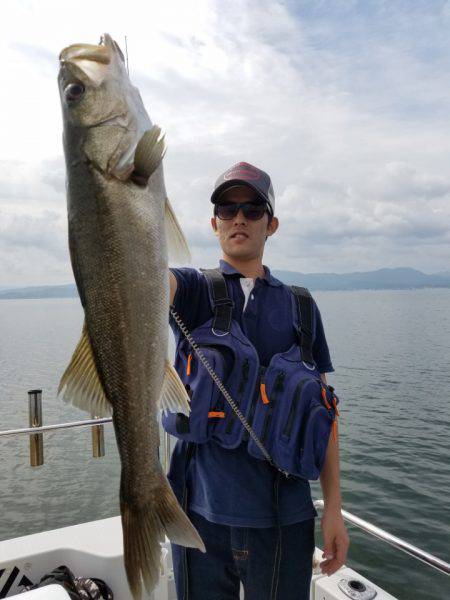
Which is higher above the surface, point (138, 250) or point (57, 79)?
point (57, 79)

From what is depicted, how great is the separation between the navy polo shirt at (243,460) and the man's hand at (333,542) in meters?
0.13

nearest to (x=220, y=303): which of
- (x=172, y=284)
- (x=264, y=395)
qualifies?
(x=172, y=284)

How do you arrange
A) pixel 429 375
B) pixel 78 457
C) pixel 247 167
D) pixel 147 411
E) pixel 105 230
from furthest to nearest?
pixel 429 375 < pixel 78 457 < pixel 247 167 < pixel 147 411 < pixel 105 230

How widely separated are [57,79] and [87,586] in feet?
13.5

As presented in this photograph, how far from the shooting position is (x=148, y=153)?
6.73ft

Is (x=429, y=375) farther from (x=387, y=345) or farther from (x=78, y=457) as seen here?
(x=78, y=457)

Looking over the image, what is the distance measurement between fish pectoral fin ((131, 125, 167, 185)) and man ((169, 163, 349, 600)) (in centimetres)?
89

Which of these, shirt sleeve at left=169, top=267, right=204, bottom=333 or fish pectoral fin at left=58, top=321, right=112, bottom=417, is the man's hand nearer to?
shirt sleeve at left=169, top=267, right=204, bottom=333

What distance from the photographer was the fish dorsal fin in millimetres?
2035

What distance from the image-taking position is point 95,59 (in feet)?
7.22

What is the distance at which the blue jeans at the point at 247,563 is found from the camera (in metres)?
2.74

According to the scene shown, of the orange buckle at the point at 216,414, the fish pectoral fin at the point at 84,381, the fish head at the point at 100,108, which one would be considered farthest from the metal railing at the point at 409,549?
the fish head at the point at 100,108

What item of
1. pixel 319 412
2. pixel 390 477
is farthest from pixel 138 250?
pixel 390 477

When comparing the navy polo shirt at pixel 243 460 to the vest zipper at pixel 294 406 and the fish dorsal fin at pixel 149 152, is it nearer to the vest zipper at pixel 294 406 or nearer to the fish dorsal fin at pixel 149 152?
the vest zipper at pixel 294 406
